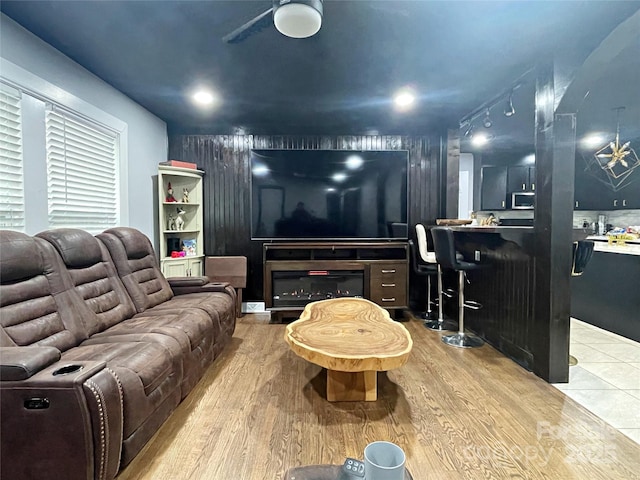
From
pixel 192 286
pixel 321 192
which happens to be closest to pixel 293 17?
pixel 192 286

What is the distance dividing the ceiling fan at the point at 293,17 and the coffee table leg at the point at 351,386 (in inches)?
79.9

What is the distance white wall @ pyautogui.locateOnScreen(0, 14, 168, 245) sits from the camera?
6.57 ft

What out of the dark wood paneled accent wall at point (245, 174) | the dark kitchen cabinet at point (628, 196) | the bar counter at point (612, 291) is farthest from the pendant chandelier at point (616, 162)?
the dark wood paneled accent wall at point (245, 174)

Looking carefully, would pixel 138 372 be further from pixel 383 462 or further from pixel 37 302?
pixel 383 462

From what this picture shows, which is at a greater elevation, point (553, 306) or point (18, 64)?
point (18, 64)

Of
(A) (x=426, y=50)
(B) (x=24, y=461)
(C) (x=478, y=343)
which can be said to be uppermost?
(A) (x=426, y=50)

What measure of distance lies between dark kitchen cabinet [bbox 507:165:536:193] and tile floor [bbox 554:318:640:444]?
3.15 meters

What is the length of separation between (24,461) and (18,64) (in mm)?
2281

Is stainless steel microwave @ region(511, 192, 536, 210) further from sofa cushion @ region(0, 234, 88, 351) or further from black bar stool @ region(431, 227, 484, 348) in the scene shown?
sofa cushion @ region(0, 234, 88, 351)

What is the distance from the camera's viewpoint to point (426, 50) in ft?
7.27

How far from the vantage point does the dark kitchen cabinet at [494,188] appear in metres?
5.85

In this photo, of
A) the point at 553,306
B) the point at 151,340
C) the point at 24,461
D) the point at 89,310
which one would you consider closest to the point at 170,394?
the point at 151,340

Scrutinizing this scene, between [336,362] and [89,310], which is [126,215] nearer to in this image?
[89,310]

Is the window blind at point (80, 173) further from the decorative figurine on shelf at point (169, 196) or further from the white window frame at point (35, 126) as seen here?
the decorative figurine on shelf at point (169, 196)
